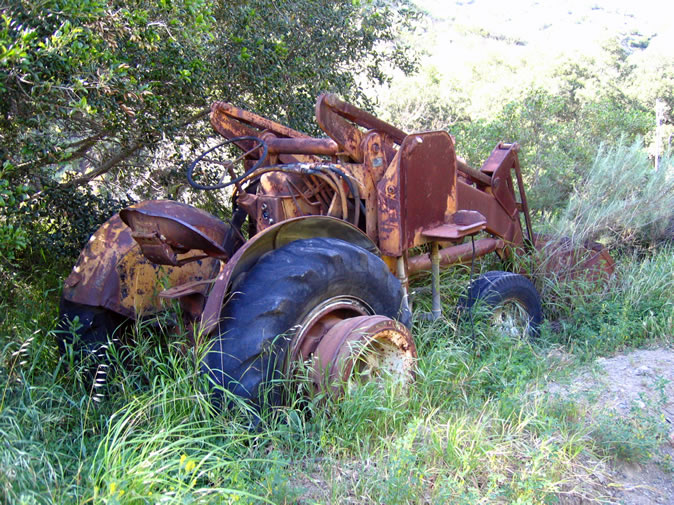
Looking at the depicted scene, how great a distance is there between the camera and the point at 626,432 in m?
3.11

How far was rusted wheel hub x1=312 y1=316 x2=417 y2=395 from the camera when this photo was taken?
2990 millimetres

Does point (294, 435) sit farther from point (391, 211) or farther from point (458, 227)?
point (458, 227)

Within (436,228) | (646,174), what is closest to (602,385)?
(436,228)

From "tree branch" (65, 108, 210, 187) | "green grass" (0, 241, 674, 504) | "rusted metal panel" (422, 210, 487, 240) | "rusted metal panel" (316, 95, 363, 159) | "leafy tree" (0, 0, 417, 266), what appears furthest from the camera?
"tree branch" (65, 108, 210, 187)

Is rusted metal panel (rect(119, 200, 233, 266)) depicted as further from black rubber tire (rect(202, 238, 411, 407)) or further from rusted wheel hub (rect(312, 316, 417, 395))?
rusted wheel hub (rect(312, 316, 417, 395))

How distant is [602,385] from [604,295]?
6.34 feet

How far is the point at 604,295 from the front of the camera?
5.54 metres

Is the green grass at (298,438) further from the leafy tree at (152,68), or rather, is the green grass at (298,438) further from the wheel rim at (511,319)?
the leafy tree at (152,68)

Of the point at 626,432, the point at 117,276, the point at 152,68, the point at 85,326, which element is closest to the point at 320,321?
A: the point at 117,276

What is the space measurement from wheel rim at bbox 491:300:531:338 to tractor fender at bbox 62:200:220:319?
2.45m

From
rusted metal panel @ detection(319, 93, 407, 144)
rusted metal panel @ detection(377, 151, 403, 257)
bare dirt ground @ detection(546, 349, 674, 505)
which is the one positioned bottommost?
bare dirt ground @ detection(546, 349, 674, 505)

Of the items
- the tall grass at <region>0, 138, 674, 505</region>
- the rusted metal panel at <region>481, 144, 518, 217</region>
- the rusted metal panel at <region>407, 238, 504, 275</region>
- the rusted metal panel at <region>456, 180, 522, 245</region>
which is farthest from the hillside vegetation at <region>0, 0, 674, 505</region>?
the rusted metal panel at <region>481, 144, 518, 217</region>

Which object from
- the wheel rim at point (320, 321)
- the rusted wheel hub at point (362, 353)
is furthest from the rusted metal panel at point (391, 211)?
the rusted wheel hub at point (362, 353)

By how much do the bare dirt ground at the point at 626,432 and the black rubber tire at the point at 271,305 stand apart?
147cm
